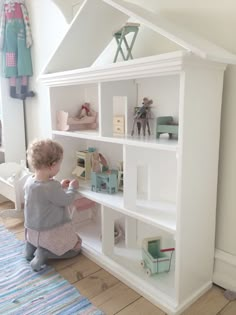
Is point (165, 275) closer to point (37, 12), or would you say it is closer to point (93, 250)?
point (93, 250)

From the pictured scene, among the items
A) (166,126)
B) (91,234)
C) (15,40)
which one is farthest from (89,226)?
(15,40)

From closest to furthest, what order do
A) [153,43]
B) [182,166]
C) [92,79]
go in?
1. [182,166]
2. [92,79]
3. [153,43]

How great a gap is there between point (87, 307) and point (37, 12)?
2043 mm

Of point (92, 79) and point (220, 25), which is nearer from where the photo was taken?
point (220, 25)

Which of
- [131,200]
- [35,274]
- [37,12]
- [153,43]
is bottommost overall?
[35,274]

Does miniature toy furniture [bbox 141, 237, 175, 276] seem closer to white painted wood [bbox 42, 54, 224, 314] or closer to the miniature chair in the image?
white painted wood [bbox 42, 54, 224, 314]

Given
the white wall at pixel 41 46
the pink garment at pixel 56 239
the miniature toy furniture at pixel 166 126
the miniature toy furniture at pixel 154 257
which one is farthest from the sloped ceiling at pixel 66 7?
the miniature toy furniture at pixel 154 257

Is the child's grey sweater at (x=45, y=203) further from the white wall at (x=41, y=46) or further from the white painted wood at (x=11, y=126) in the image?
the white painted wood at (x=11, y=126)

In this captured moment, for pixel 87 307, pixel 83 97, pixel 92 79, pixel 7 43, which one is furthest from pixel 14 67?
pixel 87 307

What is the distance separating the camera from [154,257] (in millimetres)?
1441

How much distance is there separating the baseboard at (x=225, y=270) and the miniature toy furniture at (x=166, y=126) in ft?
1.92

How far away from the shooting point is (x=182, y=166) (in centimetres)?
109

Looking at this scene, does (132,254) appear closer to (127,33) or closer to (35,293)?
(35,293)

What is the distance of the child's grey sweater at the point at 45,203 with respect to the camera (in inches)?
58.6
